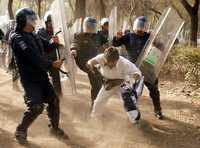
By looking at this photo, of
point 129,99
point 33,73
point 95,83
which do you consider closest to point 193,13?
point 95,83

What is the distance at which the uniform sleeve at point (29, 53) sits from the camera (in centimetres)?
614

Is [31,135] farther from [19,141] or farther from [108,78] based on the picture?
[108,78]

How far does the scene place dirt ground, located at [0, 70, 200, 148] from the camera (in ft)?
22.4

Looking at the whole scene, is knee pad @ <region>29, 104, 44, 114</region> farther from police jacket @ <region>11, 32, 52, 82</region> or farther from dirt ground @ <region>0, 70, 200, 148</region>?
dirt ground @ <region>0, 70, 200, 148</region>

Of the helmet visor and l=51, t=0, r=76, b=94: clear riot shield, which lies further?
l=51, t=0, r=76, b=94: clear riot shield

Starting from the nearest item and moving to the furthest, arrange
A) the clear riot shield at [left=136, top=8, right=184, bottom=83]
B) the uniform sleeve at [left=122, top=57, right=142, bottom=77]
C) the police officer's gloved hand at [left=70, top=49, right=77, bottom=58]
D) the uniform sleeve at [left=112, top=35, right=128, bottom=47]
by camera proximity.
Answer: the uniform sleeve at [left=122, top=57, right=142, bottom=77] < the police officer's gloved hand at [left=70, top=49, right=77, bottom=58] < the clear riot shield at [left=136, top=8, right=184, bottom=83] < the uniform sleeve at [left=112, top=35, right=128, bottom=47]

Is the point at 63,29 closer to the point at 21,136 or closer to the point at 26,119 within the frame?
the point at 26,119

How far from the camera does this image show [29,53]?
242 inches

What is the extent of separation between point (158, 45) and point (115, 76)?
133 centimetres

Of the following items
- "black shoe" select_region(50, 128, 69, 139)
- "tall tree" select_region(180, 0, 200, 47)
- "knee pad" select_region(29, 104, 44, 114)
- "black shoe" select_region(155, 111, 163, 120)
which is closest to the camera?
"knee pad" select_region(29, 104, 44, 114)

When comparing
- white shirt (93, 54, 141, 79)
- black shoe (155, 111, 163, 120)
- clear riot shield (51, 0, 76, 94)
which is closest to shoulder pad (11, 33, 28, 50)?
white shirt (93, 54, 141, 79)

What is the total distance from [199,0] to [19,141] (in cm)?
1146

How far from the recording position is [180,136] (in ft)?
24.4

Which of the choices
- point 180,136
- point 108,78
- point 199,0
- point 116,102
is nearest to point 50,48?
point 108,78
